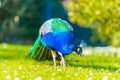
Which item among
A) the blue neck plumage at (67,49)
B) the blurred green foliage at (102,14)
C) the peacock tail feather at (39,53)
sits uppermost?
the blurred green foliage at (102,14)

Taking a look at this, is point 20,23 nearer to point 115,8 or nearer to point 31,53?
point 115,8

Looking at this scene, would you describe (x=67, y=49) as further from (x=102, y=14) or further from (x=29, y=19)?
(x=29, y=19)

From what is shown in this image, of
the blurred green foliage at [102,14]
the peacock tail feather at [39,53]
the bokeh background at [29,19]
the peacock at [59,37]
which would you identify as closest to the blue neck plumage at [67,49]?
the peacock at [59,37]

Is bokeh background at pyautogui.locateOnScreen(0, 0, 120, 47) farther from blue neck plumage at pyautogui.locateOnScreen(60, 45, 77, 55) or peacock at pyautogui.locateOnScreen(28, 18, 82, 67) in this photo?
blue neck plumage at pyautogui.locateOnScreen(60, 45, 77, 55)

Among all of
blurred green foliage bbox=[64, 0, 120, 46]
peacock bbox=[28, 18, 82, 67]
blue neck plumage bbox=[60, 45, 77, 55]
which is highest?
blurred green foliage bbox=[64, 0, 120, 46]

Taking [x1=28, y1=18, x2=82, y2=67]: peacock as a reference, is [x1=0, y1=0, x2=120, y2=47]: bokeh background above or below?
above

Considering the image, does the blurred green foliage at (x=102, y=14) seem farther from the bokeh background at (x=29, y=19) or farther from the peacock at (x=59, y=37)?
the peacock at (x=59, y=37)

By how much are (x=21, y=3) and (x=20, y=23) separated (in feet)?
4.43

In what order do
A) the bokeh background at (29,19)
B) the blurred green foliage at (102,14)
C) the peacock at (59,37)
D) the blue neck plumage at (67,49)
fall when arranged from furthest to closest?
the bokeh background at (29,19) → the blurred green foliage at (102,14) → the peacock at (59,37) → the blue neck plumage at (67,49)

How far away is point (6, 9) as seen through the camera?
30.6m

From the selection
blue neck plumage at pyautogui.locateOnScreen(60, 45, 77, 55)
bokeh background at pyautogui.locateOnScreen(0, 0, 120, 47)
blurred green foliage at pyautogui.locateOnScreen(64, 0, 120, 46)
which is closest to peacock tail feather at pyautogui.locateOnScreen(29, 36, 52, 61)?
blue neck plumage at pyautogui.locateOnScreen(60, 45, 77, 55)

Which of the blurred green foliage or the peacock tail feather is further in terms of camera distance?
the blurred green foliage

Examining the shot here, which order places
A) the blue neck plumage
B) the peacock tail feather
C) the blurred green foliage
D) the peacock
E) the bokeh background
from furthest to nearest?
the bokeh background → the blurred green foliage → the peacock tail feather → the peacock → the blue neck plumage

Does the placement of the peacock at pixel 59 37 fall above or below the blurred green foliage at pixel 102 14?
below
